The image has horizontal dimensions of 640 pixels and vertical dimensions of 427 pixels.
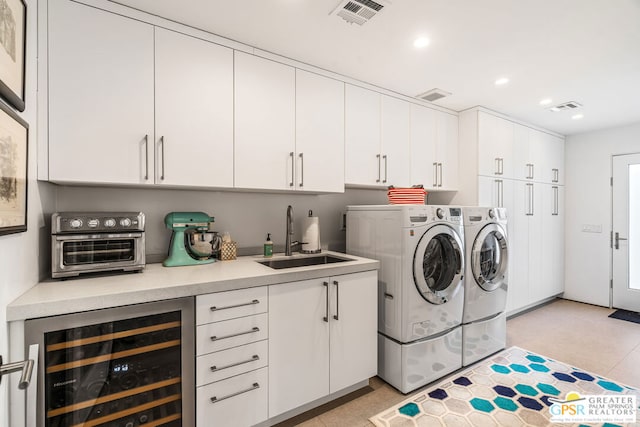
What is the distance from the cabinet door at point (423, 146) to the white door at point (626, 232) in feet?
9.23

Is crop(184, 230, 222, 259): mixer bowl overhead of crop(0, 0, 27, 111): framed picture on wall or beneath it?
beneath

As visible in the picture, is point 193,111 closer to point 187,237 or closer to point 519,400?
point 187,237

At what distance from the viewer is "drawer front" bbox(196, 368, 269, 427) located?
1515 mm

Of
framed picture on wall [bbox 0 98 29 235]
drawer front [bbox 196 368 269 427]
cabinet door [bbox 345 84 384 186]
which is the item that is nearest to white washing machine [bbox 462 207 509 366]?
cabinet door [bbox 345 84 384 186]

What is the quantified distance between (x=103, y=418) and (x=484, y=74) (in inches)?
130

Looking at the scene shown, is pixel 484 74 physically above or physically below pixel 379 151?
above

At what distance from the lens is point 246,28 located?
6.12 feet

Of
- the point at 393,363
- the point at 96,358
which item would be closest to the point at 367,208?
the point at 393,363

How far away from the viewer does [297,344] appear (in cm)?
181

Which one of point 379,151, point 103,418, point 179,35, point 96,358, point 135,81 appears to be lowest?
point 103,418

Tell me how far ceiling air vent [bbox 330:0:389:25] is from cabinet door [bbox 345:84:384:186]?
0.75m

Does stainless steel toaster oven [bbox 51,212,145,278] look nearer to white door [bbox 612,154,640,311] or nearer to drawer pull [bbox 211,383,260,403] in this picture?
drawer pull [bbox 211,383,260,403]

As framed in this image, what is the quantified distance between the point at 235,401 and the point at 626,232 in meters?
5.02

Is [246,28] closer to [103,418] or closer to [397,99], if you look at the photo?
[397,99]
